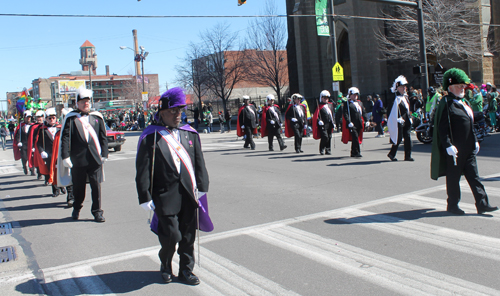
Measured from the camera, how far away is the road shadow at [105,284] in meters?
4.39

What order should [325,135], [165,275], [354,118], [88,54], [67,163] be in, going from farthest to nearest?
[88,54] → [325,135] → [354,118] → [67,163] → [165,275]

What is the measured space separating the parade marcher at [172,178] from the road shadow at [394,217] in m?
2.59

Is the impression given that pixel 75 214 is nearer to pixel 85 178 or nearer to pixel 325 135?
pixel 85 178

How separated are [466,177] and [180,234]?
159 inches

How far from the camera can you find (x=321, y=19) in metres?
22.3

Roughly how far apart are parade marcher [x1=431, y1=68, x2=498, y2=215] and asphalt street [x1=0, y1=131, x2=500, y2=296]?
11.6 inches

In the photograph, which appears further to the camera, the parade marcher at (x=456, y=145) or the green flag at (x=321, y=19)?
the green flag at (x=321, y=19)

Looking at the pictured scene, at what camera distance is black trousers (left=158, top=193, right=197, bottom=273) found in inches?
167

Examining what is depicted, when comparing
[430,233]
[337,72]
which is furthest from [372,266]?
[337,72]

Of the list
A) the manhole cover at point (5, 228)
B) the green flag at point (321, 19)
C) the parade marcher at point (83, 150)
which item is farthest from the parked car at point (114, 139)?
the parade marcher at point (83, 150)

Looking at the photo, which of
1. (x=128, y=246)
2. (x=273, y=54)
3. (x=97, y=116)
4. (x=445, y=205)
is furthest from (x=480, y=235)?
(x=273, y=54)

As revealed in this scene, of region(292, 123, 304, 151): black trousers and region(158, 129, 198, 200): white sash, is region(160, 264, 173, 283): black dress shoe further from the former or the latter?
region(292, 123, 304, 151): black trousers

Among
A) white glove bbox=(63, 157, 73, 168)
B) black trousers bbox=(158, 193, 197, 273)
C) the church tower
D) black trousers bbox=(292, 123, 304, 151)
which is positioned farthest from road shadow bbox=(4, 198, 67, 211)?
the church tower

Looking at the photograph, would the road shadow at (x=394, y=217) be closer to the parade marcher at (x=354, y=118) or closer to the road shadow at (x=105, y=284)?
the road shadow at (x=105, y=284)
